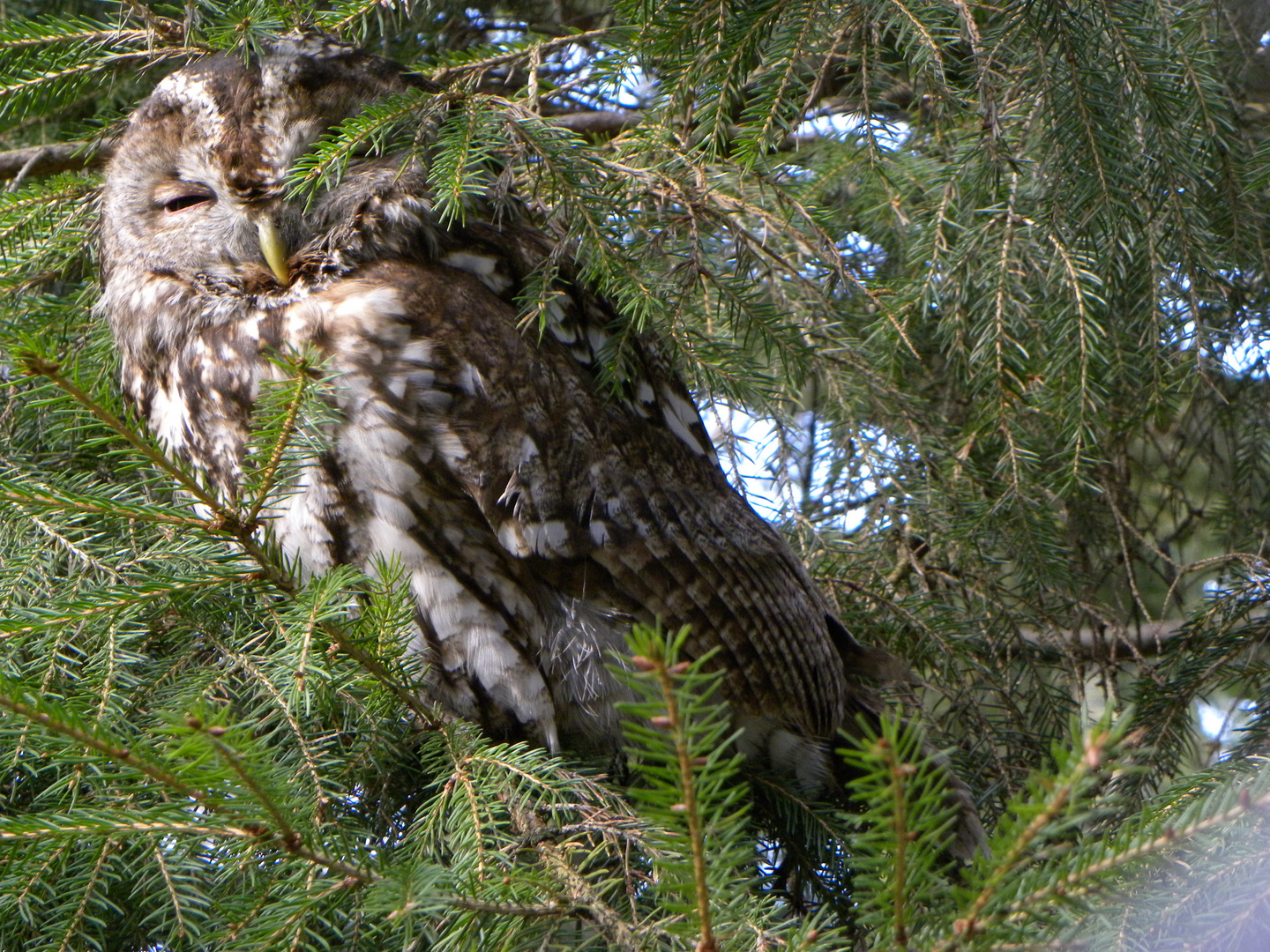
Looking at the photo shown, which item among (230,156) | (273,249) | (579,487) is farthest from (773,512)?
(230,156)

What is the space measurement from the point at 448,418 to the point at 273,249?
483 millimetres

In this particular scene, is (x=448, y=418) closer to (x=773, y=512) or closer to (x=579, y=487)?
(x=579, y=487)

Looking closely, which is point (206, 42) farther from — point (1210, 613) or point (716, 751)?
point (1210, 613)

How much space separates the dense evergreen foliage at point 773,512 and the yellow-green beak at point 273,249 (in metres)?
0.14

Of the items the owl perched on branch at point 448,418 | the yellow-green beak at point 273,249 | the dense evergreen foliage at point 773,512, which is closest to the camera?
the dense evergreen foliage at point 773,512

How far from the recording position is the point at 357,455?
162 centimetres

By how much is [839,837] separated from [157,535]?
4.32 feet

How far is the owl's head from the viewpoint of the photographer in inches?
72.5

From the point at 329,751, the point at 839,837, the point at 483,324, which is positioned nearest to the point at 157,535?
the point at 329,751

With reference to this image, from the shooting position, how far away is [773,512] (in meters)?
2.37

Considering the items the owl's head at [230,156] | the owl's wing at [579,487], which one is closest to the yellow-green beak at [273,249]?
the owl's head at [230,156]

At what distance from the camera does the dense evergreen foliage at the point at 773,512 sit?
33.7 inches

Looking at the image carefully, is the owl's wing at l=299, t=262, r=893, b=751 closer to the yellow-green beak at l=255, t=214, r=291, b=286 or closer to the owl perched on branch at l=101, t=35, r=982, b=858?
the owl perched on branch at l=101, t=35, r=982, b=858

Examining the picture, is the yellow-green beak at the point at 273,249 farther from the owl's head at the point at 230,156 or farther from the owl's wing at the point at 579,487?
the owl's wing at the point at 579,487
